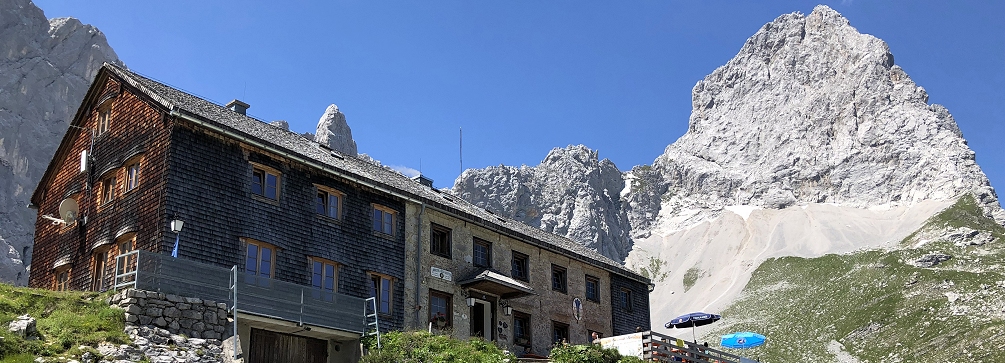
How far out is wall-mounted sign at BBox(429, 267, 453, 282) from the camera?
114 feet

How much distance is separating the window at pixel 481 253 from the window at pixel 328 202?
765 centimetres

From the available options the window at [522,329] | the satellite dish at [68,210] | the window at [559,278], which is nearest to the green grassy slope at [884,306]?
the window at [559,278]

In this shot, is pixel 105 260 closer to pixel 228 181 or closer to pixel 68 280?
pixel 68 280

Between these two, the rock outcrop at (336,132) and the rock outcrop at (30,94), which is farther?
the rock outcrop at (336,132)

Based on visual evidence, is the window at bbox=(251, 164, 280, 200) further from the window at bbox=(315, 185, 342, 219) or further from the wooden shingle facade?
the window at bbox=(315, 185, 342, 219)

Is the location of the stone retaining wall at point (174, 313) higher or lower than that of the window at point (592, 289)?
lower

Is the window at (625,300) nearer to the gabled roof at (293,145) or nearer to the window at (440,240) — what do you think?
the gabled roof at (293,145)

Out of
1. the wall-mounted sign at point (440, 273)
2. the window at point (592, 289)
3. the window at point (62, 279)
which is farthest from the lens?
the window at point (592, 289)

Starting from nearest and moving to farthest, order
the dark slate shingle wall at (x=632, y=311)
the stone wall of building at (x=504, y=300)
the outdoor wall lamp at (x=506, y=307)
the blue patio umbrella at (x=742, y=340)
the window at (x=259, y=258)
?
the window at (x=259, y=258)
the stone wall of building at (x=504, y=300)
the outdoor wall lamp at (x=506, y=307)
the blue patio umbrella at (x=742, y=340)
the dark slate shingle wall at (x=632, y=311)

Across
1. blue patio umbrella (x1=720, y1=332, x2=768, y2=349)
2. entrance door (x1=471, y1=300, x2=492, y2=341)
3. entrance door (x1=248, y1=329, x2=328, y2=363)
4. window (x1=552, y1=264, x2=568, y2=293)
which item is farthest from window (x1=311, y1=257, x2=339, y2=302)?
blue patio umbrella (x1=720, y1=332, x2=768, y2=349)

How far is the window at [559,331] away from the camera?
132 feet

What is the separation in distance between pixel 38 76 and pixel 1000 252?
489 feet

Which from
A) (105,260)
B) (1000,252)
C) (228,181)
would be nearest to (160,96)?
(228,181)

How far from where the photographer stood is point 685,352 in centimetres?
3350
